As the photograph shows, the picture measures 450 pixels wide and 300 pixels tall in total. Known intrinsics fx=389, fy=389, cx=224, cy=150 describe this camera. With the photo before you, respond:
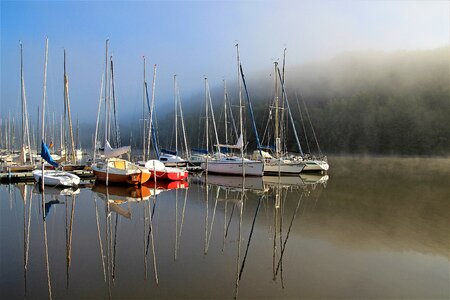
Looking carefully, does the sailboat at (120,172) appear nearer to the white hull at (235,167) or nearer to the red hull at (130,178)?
the red hull at (130,178)

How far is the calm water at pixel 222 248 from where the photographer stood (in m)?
9.52

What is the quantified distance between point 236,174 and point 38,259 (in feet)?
99.6

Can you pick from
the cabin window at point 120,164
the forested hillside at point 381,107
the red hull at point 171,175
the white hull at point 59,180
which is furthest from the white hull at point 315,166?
the forested hillside at point 381,107

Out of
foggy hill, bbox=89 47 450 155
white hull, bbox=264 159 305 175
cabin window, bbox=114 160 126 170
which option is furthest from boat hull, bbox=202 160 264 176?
foggy hill, bbox=89 47 450 155

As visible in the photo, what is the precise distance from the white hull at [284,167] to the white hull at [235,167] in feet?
13.8

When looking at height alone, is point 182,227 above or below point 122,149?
below

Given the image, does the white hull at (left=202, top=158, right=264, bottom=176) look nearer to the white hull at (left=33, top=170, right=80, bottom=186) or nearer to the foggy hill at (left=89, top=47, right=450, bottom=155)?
the white hull at (left=33, top=170, right=80, bottom=186)

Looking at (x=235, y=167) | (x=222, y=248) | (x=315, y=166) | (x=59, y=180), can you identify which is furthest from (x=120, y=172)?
(x=315, y=166)

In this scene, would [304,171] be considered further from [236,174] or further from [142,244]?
[142,244]

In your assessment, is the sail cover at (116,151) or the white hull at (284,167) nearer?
the sail cover at (116,151)

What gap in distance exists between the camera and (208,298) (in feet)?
29.0

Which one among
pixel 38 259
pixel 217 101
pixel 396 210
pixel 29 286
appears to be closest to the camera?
pixel 29 286

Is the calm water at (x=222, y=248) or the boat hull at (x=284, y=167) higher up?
the boat hull at (x=284, y=167)

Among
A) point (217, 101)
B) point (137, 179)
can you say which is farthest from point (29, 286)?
point (217, 101)
